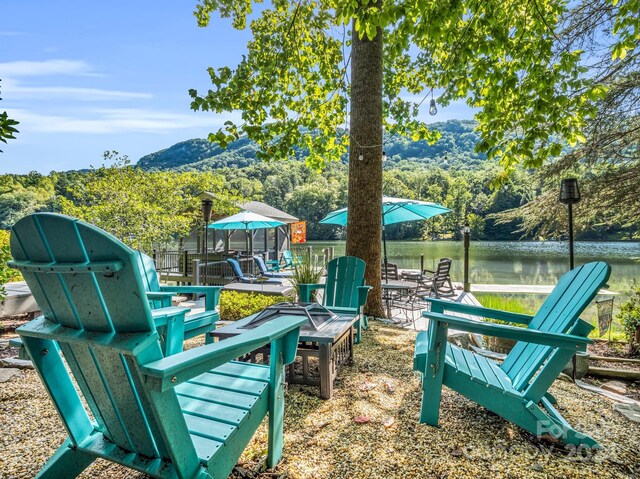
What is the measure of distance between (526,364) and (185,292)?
8.19ft

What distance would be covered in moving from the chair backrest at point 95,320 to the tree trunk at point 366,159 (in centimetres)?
375

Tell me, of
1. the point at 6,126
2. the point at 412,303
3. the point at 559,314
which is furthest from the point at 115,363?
the point at 412,303

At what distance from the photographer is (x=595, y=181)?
5.52 metres

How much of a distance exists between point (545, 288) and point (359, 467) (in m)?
11.5

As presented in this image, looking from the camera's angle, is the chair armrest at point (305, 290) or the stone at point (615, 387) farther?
the chair armrest at point (305, 290)

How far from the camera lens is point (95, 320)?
0.98 metres

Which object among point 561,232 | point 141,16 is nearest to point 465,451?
point 561,232

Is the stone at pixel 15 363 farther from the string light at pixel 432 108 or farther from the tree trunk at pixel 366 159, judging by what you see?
the string light at pixel 432 108

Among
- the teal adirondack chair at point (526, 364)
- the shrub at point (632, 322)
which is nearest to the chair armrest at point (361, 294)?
the teal adirondack chair at point (526, 364)

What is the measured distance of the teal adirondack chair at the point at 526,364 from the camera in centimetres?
171

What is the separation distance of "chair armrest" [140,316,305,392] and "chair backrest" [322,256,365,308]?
2.47 m

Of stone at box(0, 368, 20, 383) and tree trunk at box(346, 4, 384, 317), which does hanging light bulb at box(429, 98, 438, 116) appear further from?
stone at box(0, 368, 20, 383)

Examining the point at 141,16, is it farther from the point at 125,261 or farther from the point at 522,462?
the point at 522,462

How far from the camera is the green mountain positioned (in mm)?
54562
